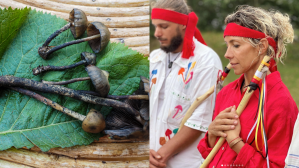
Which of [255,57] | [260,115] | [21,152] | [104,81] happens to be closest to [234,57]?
[255,57]

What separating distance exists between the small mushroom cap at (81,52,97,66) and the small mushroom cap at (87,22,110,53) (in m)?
0.02

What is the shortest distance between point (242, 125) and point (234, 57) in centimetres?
26

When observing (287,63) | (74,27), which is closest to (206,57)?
(74,27)

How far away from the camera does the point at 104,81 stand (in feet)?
2.43

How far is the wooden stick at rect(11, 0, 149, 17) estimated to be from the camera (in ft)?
2.68

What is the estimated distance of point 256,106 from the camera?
0.99 m

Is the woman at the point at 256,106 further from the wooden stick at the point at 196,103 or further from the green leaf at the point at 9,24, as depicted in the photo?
the green leaf at the point at 9,24

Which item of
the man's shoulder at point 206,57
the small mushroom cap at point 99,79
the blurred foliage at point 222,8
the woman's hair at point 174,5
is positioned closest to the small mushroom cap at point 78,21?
the small mushroom cap at point 99,79

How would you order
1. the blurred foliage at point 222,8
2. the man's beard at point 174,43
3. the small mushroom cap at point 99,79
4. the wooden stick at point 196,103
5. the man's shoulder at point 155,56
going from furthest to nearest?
the blurred foliage at point 222,8 → the man's shoulder at point 155,56 → the man's beard at point 174,43 → the wooden stick at point 196,103 → the small mushroom cap at point 99,79

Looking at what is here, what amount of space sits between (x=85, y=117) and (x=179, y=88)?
2.41ft

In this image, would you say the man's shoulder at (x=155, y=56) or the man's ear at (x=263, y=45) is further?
the man's shoulder at (x=155, y=56)

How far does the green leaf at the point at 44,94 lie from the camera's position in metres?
0.77

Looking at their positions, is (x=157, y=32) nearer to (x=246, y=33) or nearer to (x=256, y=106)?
(x=246, y=33)

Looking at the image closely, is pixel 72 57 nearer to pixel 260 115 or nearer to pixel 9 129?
pixel 9 129
